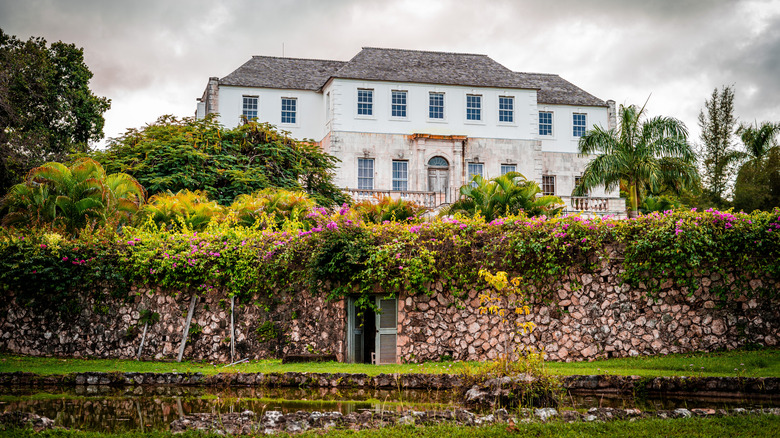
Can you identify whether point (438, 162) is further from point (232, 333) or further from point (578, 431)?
point (578, 431)

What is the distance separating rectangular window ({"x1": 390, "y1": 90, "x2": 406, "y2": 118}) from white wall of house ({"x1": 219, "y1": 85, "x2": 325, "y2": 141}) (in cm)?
439

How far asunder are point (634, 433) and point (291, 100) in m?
34.4

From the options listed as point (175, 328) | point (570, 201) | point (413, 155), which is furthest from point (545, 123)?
point (175, 328)

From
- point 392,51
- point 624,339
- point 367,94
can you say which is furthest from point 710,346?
point 392,51

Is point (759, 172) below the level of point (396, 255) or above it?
above

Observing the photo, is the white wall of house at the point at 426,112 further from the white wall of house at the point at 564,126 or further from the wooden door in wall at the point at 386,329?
the wooden door in wall at the point at 386,329

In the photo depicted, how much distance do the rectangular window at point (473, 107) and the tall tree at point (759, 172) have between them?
46.0 ft

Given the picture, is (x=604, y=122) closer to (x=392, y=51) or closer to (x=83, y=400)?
(x=392, y=51)

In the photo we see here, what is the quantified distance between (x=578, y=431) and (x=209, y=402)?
5.81 m

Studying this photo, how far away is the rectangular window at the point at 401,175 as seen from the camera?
122 ft

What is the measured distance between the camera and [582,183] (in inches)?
1178

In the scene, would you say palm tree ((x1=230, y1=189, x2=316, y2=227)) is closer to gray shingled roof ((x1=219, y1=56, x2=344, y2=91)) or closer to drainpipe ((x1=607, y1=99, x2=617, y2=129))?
gray shingled roof ((x1=219, y1=56, x2=344, y2=91))

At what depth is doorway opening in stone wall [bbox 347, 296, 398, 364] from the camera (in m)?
16.1

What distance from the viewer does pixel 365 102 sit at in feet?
122
